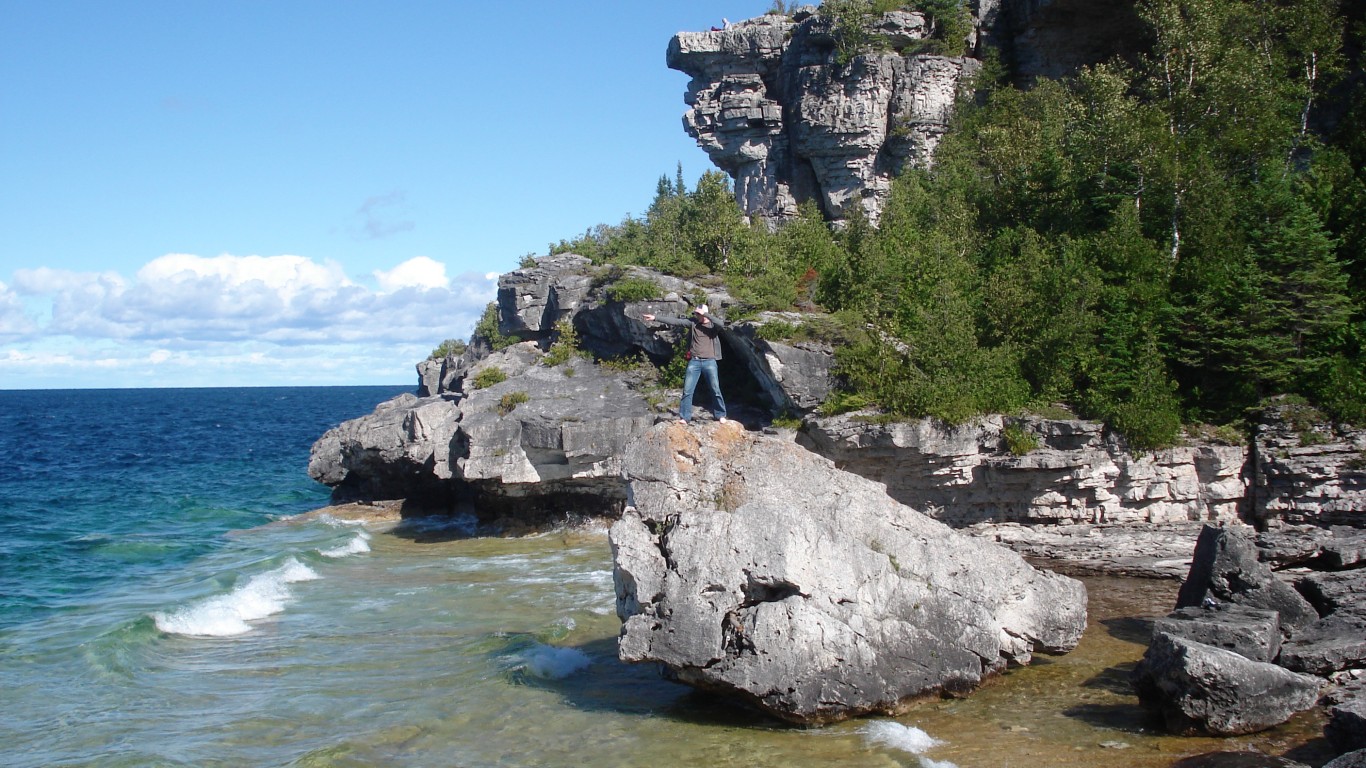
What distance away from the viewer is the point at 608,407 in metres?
27.7

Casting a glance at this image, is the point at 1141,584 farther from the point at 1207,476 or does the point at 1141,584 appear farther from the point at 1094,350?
the point at 1094,350

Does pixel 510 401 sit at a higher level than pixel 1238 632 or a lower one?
higher

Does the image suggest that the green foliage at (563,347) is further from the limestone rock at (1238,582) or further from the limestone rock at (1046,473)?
the limestone rock at (1238,582)

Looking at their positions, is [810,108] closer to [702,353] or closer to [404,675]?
[702,353]

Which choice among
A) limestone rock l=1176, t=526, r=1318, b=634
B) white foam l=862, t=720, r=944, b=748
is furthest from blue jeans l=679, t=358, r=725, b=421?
limestone rock l=1176, t=526, r=1318, b=634

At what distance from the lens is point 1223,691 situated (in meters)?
10.9

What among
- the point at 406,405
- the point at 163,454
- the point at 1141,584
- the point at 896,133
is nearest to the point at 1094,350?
the point at 1141,584

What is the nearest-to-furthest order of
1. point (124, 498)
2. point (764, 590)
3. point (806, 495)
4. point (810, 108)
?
Answer: point (764, 590)
point (806, 495)
point (124, 498)
point (810, 108)

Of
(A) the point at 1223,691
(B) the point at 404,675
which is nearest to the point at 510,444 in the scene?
(B) the point at 404,675

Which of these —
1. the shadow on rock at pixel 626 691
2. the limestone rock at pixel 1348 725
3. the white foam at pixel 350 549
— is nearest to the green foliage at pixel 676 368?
the white foam at pixel 350 549

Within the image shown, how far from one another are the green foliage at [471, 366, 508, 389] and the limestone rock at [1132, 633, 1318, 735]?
909 inches

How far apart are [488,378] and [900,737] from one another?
22.1 m

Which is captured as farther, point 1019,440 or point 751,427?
point 751,427

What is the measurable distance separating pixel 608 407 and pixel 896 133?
23.1 meters
